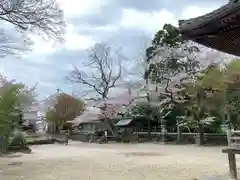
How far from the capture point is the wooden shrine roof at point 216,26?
512 cm

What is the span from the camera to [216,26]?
17.3 feet

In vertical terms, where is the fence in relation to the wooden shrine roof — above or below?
below

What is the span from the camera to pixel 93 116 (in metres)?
47.0

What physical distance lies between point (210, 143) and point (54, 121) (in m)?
29.2

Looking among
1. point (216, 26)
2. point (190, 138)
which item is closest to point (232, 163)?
point (216, 26)

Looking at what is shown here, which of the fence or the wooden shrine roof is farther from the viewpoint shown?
the fence

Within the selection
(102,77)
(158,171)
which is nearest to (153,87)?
(102,77)

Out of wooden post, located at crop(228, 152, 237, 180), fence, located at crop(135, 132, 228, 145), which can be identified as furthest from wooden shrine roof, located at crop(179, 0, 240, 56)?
fence, located at crop(135, 132, 228, 145)

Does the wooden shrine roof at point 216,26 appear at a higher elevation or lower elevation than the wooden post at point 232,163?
higher

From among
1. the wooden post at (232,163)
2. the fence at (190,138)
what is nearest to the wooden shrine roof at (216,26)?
the wooden post at (232,163)

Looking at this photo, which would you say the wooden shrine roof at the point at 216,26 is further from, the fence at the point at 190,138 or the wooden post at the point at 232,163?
the fence at the point at 190,138

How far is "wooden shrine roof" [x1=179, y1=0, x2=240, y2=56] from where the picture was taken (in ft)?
16.8

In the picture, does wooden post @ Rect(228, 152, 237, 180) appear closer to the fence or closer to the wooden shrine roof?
the wooden shrine roof

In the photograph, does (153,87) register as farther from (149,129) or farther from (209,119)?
(209,119)
